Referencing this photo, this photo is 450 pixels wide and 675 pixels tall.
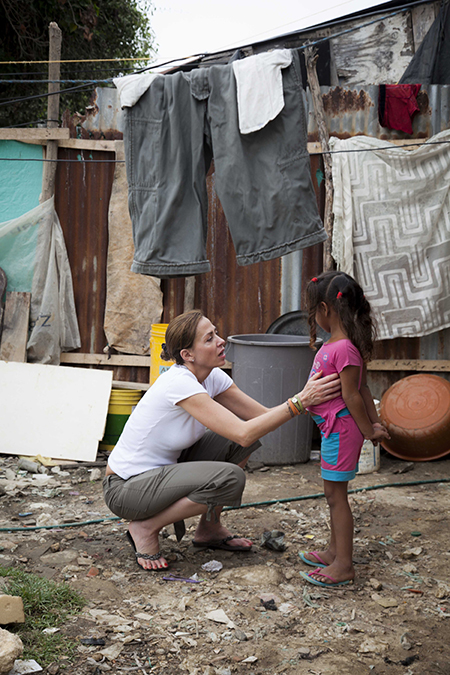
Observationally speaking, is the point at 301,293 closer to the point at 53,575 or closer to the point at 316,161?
the point at 316,161

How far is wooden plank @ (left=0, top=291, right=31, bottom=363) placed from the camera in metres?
6.07

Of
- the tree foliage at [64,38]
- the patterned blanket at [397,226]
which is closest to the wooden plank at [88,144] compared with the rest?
the patterned blanket at [397,226]

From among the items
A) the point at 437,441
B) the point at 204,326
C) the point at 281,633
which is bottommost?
the point at 281,633

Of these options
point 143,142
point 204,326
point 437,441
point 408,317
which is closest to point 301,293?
point 408,317

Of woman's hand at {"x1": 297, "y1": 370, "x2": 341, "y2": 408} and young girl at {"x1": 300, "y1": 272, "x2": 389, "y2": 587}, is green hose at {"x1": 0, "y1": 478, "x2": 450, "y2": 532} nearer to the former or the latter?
young girl at {"x1": 300, "y1": 272, "x2": 389, "y2": 587}

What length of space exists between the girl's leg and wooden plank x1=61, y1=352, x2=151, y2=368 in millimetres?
3502

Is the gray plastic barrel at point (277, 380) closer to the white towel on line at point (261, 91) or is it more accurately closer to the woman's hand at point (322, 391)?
the white towel on line at point (261, 91)

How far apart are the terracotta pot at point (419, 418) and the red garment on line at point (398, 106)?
2.34 meters

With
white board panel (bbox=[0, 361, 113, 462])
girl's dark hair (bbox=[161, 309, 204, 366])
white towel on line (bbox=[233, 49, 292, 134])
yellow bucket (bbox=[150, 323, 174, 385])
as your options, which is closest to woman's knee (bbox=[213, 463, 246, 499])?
girl's dark hair (bbox=[161, 309, 204, 366])

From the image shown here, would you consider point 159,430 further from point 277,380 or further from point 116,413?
point 116,413

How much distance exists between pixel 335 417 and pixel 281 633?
101 cm

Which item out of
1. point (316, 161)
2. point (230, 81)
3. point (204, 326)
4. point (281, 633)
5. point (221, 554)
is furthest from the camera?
point (316, 161)

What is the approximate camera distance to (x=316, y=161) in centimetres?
591

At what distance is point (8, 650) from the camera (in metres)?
2.17
